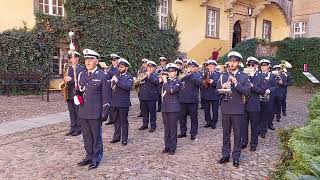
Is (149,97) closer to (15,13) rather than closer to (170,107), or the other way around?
(170,107)

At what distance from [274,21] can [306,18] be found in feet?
8.54

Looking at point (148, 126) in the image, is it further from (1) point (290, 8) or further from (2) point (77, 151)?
(1) point (290, 8)

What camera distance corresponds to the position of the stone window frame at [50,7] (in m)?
16.1

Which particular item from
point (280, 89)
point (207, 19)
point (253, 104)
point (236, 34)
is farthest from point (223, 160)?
point (236, 34)

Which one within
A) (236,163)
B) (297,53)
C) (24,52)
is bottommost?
(236,163)

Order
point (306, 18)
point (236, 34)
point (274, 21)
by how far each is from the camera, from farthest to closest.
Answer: point (274, 21)
point (306, 18)
point (236, 34)

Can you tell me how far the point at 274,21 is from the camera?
29.2 metres

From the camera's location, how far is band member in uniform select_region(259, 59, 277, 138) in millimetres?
9266

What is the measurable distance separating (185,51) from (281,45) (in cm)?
574

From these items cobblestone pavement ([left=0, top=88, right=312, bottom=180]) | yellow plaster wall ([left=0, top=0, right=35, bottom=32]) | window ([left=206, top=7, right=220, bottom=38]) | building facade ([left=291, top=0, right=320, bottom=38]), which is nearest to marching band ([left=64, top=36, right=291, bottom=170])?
cobblestone pavement ([left=0, top=88, right=312, bottom=180])

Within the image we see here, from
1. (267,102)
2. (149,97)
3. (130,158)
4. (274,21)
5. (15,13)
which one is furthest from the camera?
(274,21)

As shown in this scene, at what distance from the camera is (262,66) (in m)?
9.88

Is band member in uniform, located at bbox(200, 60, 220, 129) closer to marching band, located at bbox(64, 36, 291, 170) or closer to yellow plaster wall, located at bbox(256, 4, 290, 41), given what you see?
marching band, located at bbox(64, 36, 291, 170)

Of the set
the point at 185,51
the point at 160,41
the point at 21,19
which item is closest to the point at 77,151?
the point at 21,19
